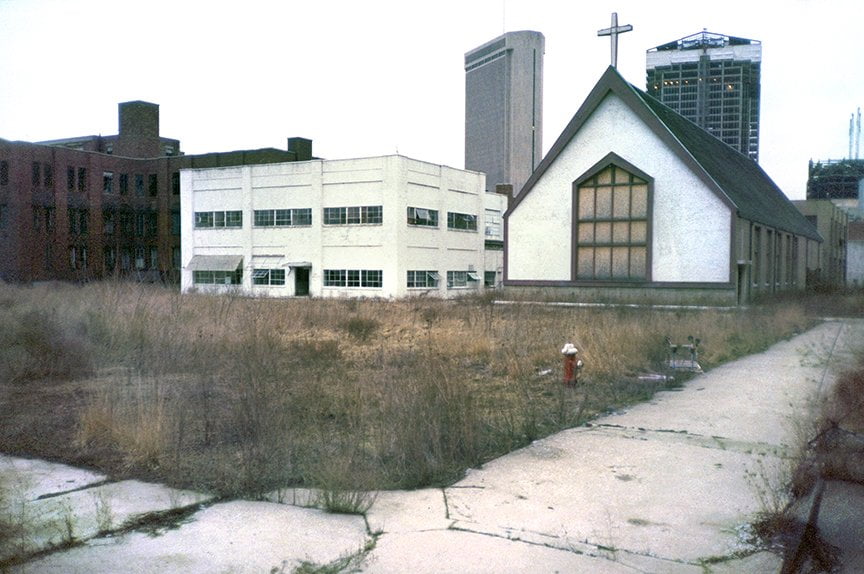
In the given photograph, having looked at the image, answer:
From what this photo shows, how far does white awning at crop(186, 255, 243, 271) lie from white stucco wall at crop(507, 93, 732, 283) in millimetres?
31717

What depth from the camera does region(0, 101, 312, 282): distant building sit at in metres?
55.4

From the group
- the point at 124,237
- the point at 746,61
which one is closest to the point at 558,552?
the point at 124,237

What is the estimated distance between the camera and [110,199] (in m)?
66.6

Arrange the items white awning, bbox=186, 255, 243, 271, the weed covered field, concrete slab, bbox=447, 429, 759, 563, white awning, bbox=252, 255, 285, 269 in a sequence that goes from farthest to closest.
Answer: white awning, bbox=186, 255, 243, 271, white awning, bbox=252, 255, 285, 269, the weed covered field, concrete slab, bbox=447, 429, 759, 563

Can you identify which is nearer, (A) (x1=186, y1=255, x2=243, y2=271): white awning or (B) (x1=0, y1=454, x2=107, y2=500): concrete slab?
(B) (x1=0, y1=454, x2=107, y2=500): concrete slab

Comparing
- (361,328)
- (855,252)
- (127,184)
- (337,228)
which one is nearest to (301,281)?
(337,228)

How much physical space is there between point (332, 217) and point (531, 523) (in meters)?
50.1

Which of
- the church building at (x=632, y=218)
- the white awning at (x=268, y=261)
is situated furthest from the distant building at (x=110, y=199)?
the church building at (x=632, y=218)

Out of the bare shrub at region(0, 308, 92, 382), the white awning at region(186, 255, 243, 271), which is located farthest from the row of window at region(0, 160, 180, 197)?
the bare shrub at region(0, 308, 92, 382)

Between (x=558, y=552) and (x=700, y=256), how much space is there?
25.7 m

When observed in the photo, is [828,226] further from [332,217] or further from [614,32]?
A: [332,217]

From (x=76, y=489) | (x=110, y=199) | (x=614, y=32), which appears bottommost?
(x=76, y=489)

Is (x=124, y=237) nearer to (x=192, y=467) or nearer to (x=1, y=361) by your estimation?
(x=1, y=361)

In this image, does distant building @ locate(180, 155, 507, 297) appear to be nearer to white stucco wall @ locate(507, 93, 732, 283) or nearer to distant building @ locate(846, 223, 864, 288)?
white stucco wall @ locate(507, 93, 732, 283)
